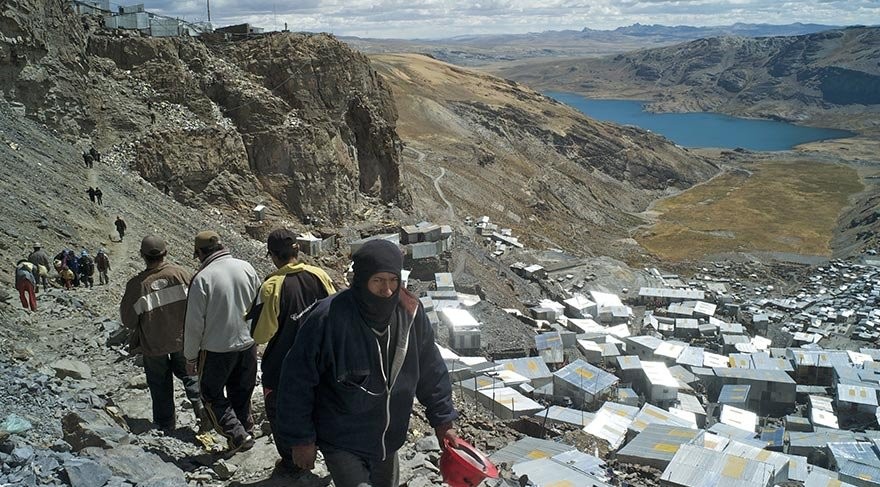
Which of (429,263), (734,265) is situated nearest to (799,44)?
(734,265)

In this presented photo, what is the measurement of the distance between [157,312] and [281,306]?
4.09 feet

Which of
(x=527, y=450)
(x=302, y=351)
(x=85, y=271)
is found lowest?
(x=527, y=450)

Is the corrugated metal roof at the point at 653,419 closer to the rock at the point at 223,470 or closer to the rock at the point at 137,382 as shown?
the rock at the point at 137,382

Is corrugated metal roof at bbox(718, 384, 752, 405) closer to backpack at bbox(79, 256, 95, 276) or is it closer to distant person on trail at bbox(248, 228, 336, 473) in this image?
backpack at bbox(79, 256, 95, 276)

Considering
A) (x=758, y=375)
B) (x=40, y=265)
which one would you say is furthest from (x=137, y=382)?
(x=758, y=375)

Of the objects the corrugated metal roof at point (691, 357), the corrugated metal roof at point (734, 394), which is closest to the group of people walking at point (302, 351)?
the corrugated metal roof at point (734, 394)

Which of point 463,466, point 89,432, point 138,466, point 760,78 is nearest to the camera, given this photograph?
point 463,466

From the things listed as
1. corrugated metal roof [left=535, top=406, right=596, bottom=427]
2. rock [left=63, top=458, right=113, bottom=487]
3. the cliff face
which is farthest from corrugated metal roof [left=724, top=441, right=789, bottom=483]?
the cliff face

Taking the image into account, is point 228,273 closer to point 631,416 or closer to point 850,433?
point 631,416

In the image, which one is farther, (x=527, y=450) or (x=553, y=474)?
(x=527, y=450)

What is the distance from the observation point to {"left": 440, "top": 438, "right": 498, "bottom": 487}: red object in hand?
139 inches

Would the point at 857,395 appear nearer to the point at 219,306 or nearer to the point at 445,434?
the point at 445,434

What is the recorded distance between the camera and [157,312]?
488cm

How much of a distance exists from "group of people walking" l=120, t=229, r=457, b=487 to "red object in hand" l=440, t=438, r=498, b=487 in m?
0.11
